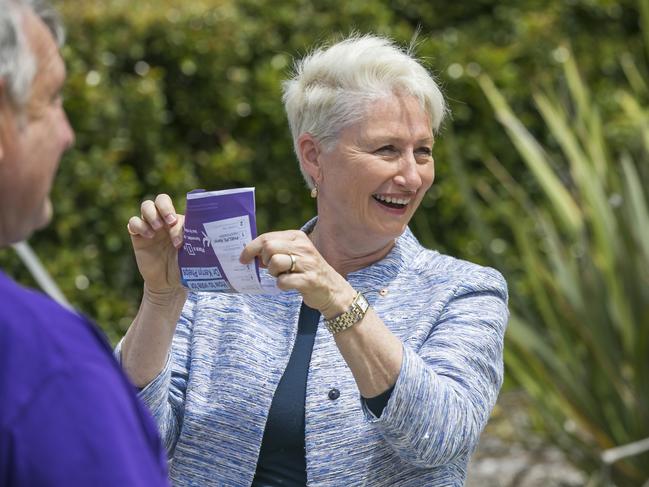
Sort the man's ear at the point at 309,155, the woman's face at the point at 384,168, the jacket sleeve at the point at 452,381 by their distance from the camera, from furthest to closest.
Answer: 1. the man's ear at the point at 309,155
2. the woman's face at the point at 384,168
3. the jacket sleeve at the point at 452,381

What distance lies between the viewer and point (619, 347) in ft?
13.6

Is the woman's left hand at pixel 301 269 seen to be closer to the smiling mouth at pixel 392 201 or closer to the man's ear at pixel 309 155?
the smiling mouth at pixel 392 201

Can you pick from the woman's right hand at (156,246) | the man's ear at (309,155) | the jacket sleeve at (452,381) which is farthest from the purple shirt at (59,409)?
the man's ear at (309,155)

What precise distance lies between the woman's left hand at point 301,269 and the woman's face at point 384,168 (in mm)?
406

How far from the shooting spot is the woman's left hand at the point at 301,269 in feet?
7.16

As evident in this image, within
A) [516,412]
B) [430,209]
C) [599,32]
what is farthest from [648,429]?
[599,32]

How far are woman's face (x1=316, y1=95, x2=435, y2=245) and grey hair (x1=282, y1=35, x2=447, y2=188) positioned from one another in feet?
0.09

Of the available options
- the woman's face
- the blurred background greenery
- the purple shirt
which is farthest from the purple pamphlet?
the blurred background greenery

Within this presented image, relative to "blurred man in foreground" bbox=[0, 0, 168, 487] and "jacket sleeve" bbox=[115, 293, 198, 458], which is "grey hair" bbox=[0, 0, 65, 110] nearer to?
"blurred man in foreground" bbox=[0, 0, 168, 487]

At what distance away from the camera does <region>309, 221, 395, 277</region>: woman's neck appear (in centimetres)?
272

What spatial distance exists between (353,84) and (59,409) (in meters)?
1.59

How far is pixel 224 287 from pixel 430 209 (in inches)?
153

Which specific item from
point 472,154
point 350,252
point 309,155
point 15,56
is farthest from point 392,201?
point 472,154

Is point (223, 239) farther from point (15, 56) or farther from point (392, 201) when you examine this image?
point (15, 56)
